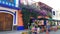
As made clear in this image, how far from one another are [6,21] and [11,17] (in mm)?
930

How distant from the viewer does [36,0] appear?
27.5m

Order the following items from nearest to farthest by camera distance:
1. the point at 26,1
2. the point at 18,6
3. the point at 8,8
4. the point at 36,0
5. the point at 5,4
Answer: the point at 5,4, the point at 8,8, the point at 18,6, the point at 26,1, the point at 36,0

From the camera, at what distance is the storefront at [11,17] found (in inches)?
822

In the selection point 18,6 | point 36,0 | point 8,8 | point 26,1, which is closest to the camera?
point 8,8

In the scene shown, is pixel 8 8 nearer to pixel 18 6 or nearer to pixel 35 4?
pixel 18 6

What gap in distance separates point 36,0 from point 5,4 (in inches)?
361

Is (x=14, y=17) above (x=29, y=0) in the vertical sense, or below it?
below

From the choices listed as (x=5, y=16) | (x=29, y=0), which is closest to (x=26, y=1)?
(x=29, y=0)

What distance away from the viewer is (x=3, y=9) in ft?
67.8

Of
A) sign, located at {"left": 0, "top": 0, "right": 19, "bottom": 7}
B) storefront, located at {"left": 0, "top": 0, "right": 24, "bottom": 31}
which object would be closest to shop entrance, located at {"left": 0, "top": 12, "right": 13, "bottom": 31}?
storefront, located at {"left": 0, "top": 0, "right": 24, "bottom": 31}

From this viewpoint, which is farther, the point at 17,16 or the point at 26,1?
the point at 26,1

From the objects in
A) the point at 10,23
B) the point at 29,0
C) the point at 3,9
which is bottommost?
the point at 10,23

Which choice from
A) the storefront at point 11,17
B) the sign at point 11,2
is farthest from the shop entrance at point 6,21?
the sign at point 11,2

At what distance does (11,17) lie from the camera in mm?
22359
